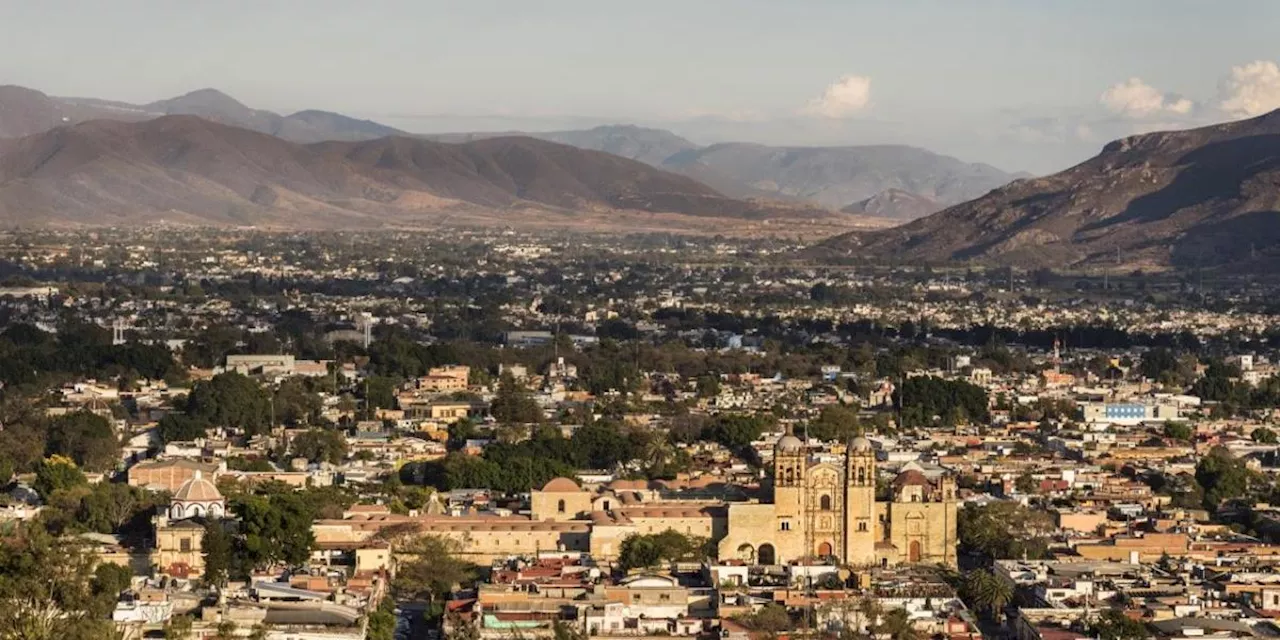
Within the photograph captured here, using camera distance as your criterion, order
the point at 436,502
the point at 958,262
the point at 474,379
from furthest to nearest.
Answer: the point at 958,262 → the point at 474,379 → the point at 436,502

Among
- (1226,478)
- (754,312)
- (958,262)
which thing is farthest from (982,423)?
(958,262)

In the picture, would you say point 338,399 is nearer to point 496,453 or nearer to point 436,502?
point 496,453

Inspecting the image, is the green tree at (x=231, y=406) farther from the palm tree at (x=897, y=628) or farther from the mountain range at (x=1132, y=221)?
the mountain range at (x=1132, y=221)

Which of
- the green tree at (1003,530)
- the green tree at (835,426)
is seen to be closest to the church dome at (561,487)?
the green tree at (1003,530)

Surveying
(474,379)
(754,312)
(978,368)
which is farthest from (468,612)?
(754,312)

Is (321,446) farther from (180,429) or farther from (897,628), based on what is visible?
(897,628)

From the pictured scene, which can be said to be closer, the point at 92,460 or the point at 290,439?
the point at 92,460

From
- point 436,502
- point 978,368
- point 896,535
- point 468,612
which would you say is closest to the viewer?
point 468,612
